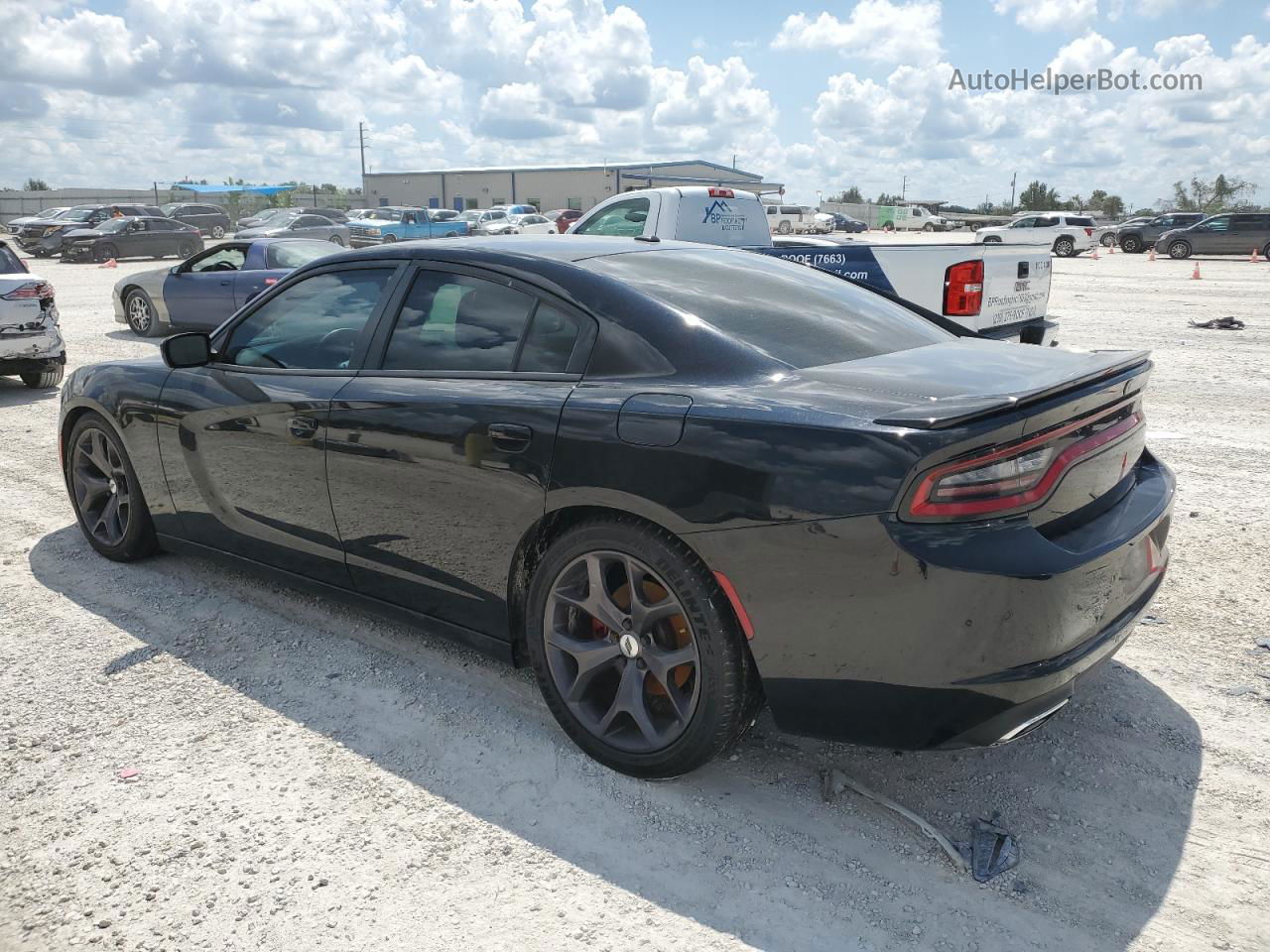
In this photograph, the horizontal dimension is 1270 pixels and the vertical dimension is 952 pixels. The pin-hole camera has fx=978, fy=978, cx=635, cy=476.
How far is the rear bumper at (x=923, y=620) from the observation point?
93.6 inches

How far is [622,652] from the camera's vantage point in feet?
9.64

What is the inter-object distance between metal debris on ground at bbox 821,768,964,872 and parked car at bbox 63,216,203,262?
3424 cm

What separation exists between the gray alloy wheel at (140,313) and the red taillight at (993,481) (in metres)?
13.1

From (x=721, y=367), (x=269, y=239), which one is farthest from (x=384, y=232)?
(x=721, y=367)

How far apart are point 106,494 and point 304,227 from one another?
3220 centimetres

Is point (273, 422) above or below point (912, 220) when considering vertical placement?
below

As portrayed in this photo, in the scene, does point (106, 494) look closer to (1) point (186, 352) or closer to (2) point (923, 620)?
(1) point (186, 352)

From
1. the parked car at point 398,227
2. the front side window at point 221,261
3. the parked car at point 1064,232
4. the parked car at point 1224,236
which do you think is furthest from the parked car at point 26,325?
the parked car at point 1224,236

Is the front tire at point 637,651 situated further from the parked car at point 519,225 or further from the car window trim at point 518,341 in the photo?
the parked car at point 519,225

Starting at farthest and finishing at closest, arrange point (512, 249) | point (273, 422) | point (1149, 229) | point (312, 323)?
point (1149, 229), point (312, 323), point (273, 422), point (512, 249)

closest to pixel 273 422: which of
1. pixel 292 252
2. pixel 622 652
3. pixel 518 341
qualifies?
pixel 518 341

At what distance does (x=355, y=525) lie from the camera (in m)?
3.58

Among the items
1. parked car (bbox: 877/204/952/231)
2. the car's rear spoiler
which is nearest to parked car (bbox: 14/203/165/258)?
the car's rear spoiler

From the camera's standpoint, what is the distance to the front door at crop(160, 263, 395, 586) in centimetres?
370
